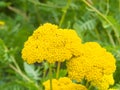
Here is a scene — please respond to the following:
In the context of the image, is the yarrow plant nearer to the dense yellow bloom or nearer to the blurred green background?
the dense yellow bloom

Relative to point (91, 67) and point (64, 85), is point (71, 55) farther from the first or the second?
point (64, 85)

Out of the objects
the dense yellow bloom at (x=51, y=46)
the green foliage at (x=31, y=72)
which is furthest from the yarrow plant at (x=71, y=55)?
the green foliage at (x=31, y=72)

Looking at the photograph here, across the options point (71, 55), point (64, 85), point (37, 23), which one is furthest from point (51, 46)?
point (37, 23)

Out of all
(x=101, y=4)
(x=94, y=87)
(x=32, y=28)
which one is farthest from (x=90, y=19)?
(x=94, y=87)

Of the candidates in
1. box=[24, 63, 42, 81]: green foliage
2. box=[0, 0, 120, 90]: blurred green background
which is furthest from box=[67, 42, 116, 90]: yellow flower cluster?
box=[24, 63, 42, 81]: green foliage

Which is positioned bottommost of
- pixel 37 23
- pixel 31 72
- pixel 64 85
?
pixel 64 85

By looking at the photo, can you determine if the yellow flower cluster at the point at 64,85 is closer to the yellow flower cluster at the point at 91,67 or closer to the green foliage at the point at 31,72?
the yellow flower cluster at the point at 91,67

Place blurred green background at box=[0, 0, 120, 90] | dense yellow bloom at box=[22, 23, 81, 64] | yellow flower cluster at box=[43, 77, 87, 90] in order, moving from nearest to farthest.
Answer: dense yellow bloom at box=[22, 23, 81, 64], yellow flower cluster at box=[43, 77, 87, 90], blurred green background at box=[0, 0, 120, 90]
